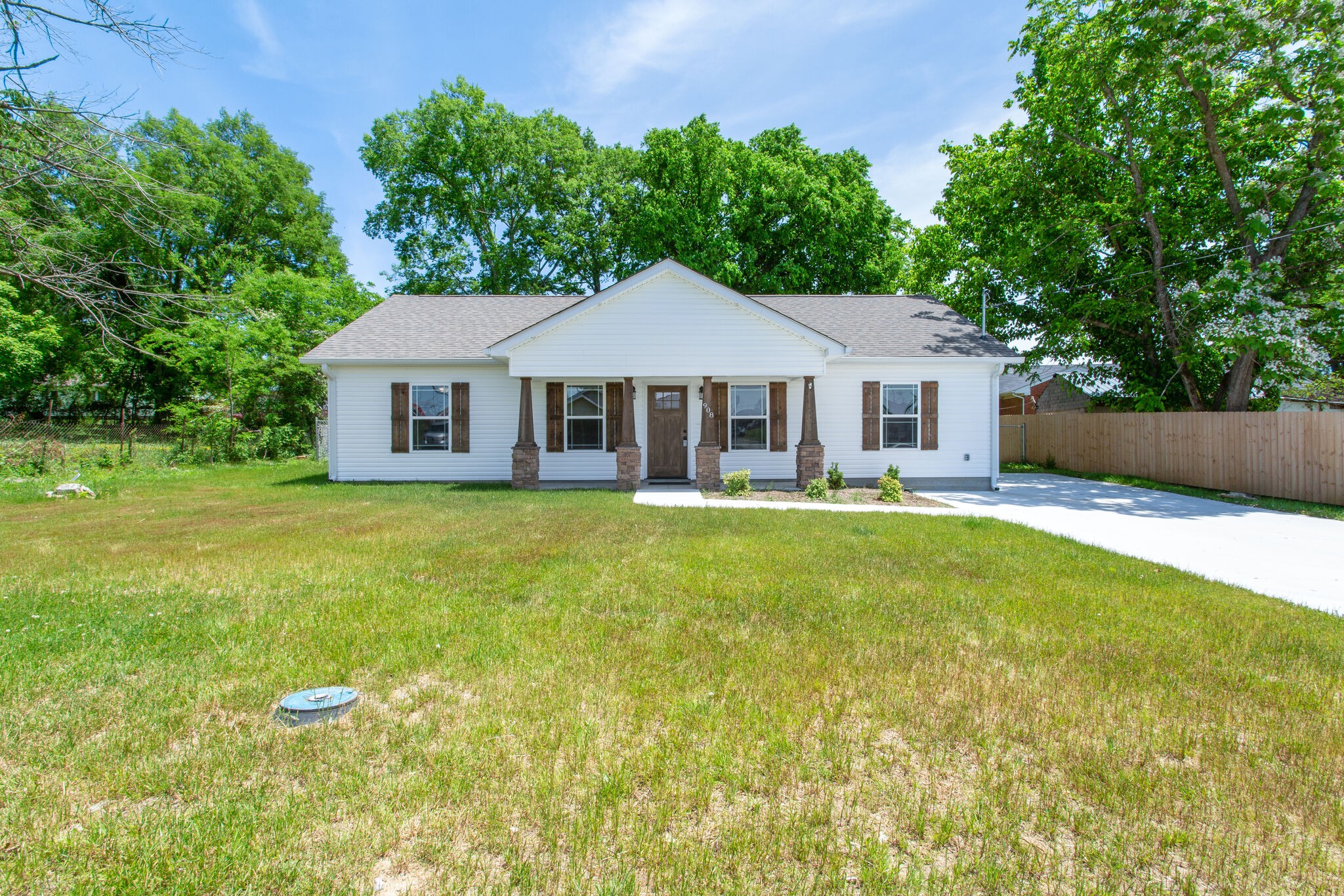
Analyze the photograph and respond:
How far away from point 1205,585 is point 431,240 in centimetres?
3125

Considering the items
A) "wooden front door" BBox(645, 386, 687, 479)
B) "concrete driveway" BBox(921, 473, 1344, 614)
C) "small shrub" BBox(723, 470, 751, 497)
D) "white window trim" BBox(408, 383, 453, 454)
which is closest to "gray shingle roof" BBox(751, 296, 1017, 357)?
"wooden front door" BBox(645, 386, 687, 479)

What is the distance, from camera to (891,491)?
12359 mm

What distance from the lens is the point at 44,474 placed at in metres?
14.8

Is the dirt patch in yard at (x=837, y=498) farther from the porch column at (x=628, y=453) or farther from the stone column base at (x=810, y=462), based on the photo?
the porch column at (x=628, y=453)

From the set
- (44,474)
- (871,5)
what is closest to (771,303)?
(871,5)

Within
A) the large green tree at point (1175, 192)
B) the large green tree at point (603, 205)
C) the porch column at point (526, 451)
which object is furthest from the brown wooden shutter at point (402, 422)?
the large green tree at point (1175, 192)

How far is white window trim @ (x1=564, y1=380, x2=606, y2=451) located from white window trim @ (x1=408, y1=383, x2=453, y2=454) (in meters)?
2.72

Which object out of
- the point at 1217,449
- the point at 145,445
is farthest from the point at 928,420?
the point at 145,445

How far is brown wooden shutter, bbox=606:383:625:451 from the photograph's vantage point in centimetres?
1457

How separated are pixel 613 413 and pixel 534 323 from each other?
3387 millimetres

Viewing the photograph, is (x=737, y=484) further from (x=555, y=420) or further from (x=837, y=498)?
(x=555, y=420)

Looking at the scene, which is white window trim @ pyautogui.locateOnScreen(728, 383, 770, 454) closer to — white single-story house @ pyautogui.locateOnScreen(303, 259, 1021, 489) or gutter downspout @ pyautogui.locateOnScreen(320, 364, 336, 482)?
white single-story house @ pyautogui.locateOnScreen(303, 259, 1021, 489)

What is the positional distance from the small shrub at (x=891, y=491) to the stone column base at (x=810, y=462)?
138cm

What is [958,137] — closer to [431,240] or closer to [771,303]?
[771,303]
